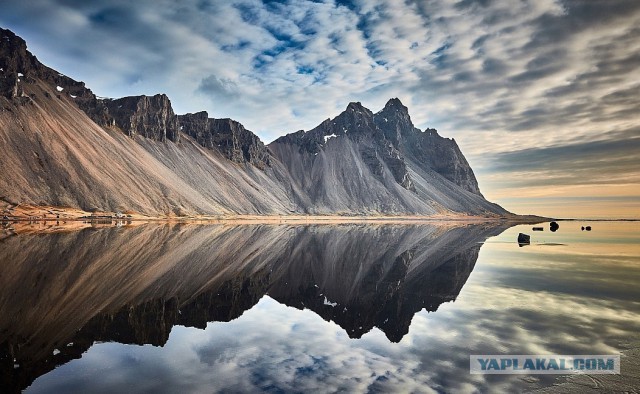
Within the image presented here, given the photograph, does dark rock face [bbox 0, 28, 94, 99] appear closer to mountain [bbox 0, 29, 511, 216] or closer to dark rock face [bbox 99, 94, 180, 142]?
mountain [bbox 0, 29, 511, 216]

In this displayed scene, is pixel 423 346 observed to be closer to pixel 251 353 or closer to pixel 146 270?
pixel 251 353

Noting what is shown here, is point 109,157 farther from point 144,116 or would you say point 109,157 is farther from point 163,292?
point 163,292

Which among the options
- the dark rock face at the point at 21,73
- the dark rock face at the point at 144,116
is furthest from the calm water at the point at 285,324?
the dark rock face at the point at 144,116

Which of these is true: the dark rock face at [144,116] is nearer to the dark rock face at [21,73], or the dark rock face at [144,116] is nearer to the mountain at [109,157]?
the mountain at [109,157]

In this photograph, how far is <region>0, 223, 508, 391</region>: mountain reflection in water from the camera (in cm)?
1171

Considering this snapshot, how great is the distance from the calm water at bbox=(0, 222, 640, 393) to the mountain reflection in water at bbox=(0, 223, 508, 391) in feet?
0.30

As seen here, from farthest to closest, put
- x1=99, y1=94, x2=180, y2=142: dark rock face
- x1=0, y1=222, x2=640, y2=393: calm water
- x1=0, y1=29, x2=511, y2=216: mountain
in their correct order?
x1=99, y1=94, x2=180, y2=142: dark rock face < x1=0, y1=29, x2=511, y2=216: mountain < x1=0, y1=222, x2=640, y2=393: calm water

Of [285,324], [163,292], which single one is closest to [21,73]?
[163,292]

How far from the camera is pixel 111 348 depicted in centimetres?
Answer: 1097

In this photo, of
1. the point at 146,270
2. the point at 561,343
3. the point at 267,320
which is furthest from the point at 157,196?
the point at 561,343

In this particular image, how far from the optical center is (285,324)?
14.7 metres

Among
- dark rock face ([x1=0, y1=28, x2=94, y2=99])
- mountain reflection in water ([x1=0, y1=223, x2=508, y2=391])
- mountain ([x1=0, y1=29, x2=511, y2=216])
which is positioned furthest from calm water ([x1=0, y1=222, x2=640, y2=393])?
dark rock face ([x1=0, y1=28, x2=94, y2=99])

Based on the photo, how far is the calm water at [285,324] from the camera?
30.2 feet

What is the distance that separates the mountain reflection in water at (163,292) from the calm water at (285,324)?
0.09 metres
